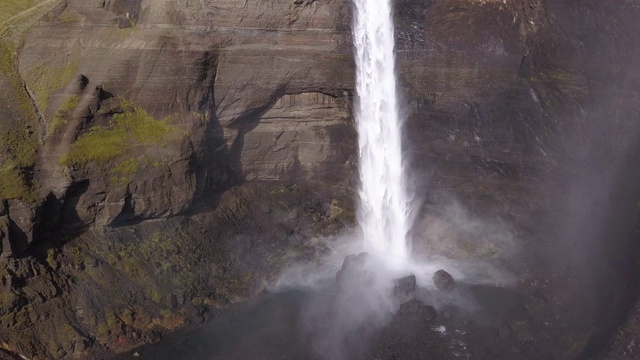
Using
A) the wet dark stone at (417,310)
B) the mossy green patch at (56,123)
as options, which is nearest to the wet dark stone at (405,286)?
the wet dark stone at (417,310)

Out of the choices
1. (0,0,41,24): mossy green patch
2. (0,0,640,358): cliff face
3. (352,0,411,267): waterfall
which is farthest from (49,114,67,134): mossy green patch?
(352,0,411,267): waterfall

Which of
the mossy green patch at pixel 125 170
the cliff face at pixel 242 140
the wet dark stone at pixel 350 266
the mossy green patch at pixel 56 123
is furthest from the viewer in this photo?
the wet dark stone at pixel 350 266

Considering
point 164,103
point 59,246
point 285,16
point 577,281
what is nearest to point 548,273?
point 577,281

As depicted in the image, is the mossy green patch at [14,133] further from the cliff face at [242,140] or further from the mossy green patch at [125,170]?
the mossy green patch at [125,170]

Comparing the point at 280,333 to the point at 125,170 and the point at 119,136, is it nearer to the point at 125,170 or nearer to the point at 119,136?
the point at 125,170

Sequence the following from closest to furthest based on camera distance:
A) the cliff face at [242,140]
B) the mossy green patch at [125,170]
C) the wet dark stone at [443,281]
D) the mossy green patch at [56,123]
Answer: the cliff face at [242,140] < the mossy green patch at [56,123] < the mossy green patch at [125,170] < the wet dark stone at [443,281]

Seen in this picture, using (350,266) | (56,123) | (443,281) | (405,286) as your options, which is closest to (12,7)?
(56,123)
